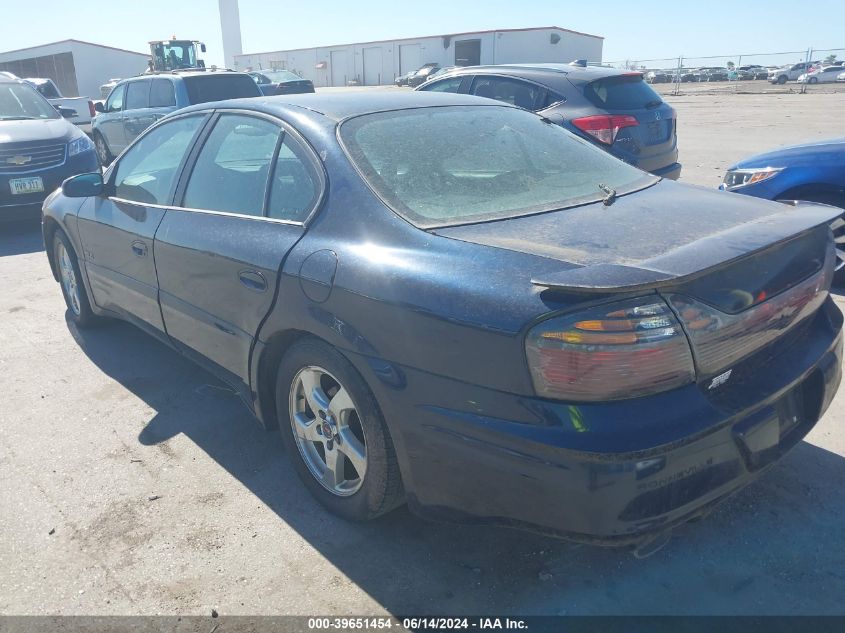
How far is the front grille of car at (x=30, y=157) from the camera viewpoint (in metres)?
8.03

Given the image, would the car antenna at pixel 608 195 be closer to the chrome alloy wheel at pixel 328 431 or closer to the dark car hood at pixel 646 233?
the dark car hood at pixel 646 233

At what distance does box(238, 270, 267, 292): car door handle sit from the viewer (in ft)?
9.20

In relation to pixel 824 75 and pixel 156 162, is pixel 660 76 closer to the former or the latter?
pixel 824 75

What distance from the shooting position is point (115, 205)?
407 centimetres

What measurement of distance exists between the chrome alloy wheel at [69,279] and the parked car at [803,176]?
5.01m

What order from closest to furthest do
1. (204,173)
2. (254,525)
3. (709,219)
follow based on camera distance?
(709,219) → (254,525) → (204,173)

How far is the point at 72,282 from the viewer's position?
195 inches

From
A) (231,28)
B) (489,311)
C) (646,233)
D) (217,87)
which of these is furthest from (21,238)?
(231,28)

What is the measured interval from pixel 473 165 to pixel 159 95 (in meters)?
10.5

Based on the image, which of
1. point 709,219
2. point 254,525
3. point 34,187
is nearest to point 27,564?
point 254,525

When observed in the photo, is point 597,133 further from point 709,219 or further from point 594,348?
point 594,348

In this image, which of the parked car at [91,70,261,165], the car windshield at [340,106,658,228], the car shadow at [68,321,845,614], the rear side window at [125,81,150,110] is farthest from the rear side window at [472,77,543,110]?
the rear side window at [125,81,150,110]

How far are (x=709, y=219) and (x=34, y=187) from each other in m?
8.12

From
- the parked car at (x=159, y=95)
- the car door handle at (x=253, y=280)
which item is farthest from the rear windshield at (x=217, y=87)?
the car door handle at (x=253, y=280)
